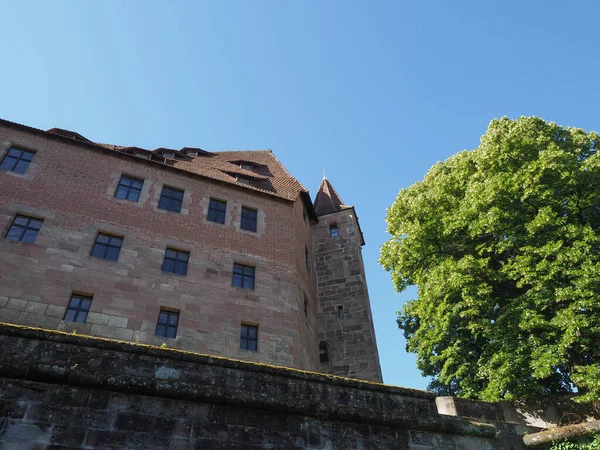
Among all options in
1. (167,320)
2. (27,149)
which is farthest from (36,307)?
(27,149)

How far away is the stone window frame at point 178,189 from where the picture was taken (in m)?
18.0

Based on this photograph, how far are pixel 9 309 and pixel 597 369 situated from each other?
647 inches

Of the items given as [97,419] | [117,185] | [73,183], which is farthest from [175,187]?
[97,419]

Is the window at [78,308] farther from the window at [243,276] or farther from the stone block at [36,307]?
the window at [243,276]

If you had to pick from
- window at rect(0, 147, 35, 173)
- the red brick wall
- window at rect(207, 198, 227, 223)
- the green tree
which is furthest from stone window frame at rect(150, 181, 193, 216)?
the green tree

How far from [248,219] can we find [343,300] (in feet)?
20.8

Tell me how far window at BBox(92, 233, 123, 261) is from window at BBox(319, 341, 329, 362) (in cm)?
1010

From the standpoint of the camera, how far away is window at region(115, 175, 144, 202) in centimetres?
1770

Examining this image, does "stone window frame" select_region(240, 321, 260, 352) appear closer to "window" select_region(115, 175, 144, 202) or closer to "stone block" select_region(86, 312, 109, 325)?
"stone block" select_region(86, 312, 109, 325)

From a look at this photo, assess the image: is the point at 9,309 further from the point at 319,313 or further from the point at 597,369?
the point at 597,369

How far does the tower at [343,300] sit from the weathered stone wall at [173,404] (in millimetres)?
11038

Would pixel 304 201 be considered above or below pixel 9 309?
above

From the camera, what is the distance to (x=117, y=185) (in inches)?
703

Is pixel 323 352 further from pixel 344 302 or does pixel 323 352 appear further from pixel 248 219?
pixel 248 219
